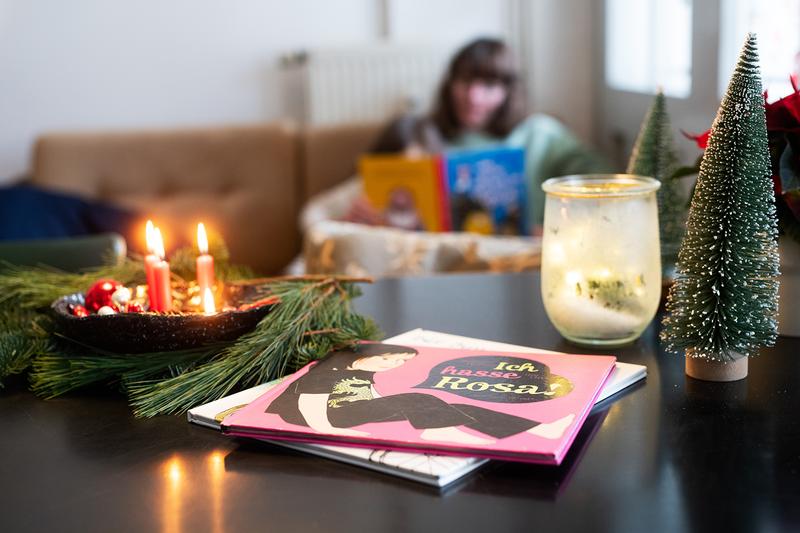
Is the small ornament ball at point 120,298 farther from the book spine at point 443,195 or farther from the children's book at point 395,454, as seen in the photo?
the book spine at point 443,195

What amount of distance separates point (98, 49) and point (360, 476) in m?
3.42

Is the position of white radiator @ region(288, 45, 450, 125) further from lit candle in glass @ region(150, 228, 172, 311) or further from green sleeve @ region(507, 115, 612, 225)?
lit candle in glass @ region(150, 228, 172, 311)

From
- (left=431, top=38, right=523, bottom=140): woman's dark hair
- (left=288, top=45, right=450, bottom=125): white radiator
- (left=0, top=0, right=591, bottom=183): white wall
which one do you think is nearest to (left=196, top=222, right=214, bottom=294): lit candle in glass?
(left=431, top=38, right=523, bottom=140): woman's dark hair

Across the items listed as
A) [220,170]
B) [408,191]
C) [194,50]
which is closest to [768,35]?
[408,191]

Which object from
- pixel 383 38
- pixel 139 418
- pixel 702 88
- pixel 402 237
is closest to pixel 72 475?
pixel 139 418

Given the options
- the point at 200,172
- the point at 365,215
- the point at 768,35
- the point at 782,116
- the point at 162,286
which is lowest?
the point at 365,215

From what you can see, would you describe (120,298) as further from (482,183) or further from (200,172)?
(200,172)

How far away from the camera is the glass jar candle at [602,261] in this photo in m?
0.84

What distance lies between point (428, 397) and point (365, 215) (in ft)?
7.11

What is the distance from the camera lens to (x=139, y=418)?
28.8 inches

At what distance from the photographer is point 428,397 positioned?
695 millimetres

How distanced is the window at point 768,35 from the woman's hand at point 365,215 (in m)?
1.05

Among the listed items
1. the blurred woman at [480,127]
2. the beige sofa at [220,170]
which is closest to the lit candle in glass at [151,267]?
the blurred woman at [480,127]

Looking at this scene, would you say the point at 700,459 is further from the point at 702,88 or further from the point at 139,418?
the point at 702,88
